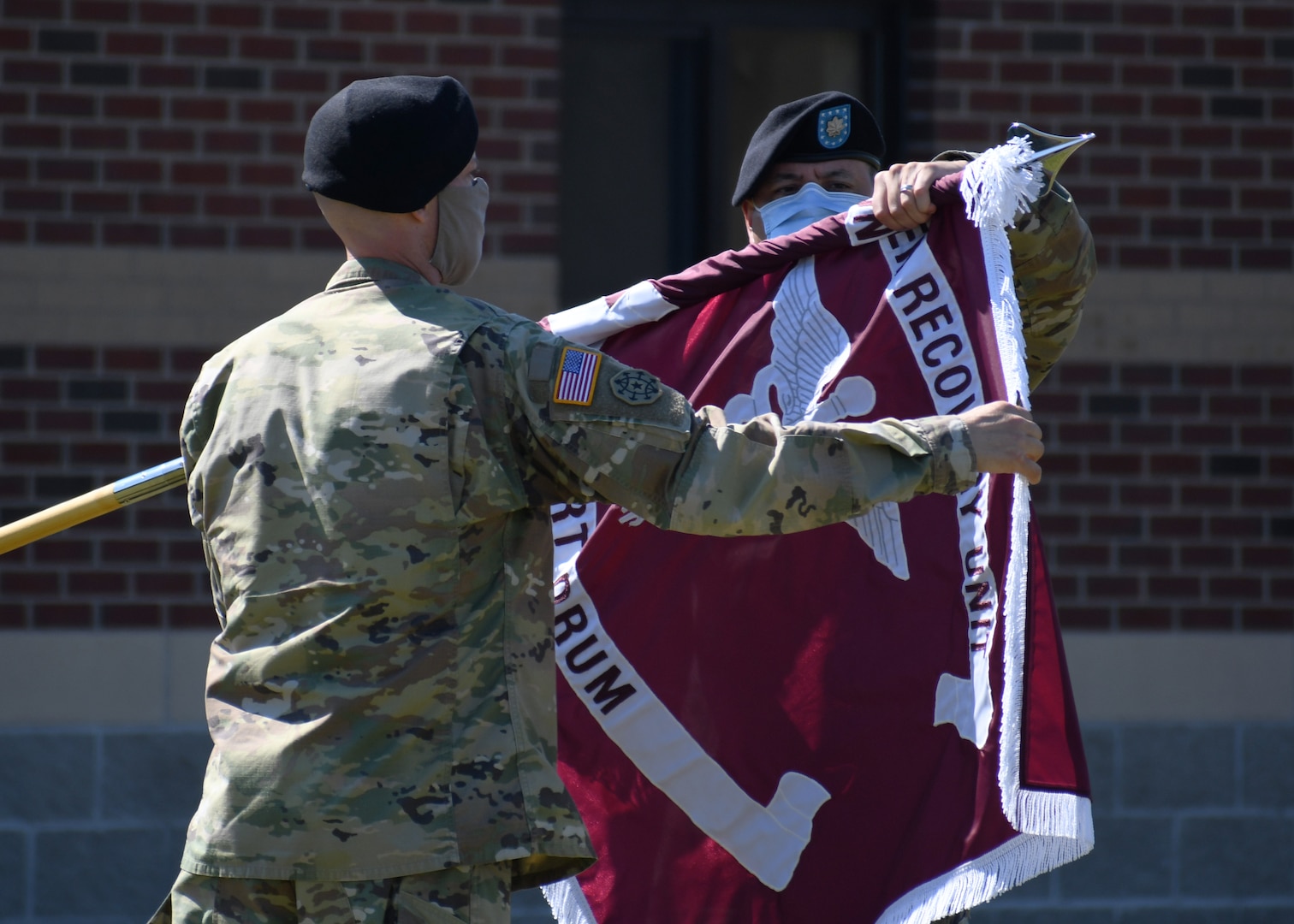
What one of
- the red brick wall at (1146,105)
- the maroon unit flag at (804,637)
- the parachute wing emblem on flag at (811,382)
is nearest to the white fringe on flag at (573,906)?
the maroon unit flag at (804,637)

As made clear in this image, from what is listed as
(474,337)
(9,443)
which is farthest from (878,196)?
(9,443)

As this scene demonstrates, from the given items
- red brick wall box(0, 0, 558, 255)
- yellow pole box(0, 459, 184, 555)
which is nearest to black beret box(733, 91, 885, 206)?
yellow pole box(0, 459, 184, 555)

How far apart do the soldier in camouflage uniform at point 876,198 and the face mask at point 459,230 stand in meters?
0.95

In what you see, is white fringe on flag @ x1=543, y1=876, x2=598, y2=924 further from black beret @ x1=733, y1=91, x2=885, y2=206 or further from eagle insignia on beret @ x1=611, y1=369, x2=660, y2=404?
black beret @ x1=733, y1=91, x2=885, y2=206

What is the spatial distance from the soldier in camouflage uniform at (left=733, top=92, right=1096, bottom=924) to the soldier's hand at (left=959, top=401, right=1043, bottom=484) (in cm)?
74

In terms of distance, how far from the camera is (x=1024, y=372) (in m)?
2.78

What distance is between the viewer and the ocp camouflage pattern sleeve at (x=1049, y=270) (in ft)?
9.70

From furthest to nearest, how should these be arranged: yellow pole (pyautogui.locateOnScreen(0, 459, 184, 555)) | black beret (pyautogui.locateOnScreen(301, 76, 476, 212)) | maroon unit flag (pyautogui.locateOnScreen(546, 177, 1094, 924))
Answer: maroon unit flag (pyautogui.locateOnScreen(546, 177, 1094, 924))
yellow pole (pyautogui.locateOnScreen(0, 459, 184, 555))
black beret (pyautogui.locateOnScreen(301, 76, 476, 212))

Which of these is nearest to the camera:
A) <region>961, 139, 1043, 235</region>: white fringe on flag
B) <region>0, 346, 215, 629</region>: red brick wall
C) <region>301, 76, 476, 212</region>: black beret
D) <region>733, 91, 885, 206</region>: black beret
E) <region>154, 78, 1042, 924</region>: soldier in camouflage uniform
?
<region>154, 78, 1042, 924</region>: soldier in camouflage uniform

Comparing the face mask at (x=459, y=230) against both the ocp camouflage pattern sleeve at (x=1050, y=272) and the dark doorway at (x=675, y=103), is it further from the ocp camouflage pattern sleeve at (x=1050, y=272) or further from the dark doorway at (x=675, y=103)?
the dark doorway at (x=675, y=103)

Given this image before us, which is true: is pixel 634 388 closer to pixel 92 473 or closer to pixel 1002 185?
pixel 1002 185

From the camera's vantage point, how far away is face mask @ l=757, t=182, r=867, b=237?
3381 millimetres

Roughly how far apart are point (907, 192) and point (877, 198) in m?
0.07

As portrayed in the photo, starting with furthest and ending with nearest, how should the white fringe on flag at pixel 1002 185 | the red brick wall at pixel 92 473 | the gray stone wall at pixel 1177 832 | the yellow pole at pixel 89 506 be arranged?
the gray stone wall at pixel 1177 832 < the red brick wall at pixel 92 473 < the white fringe on flag at pixel 1002 185 < the yellow pole at pixel 89 506
